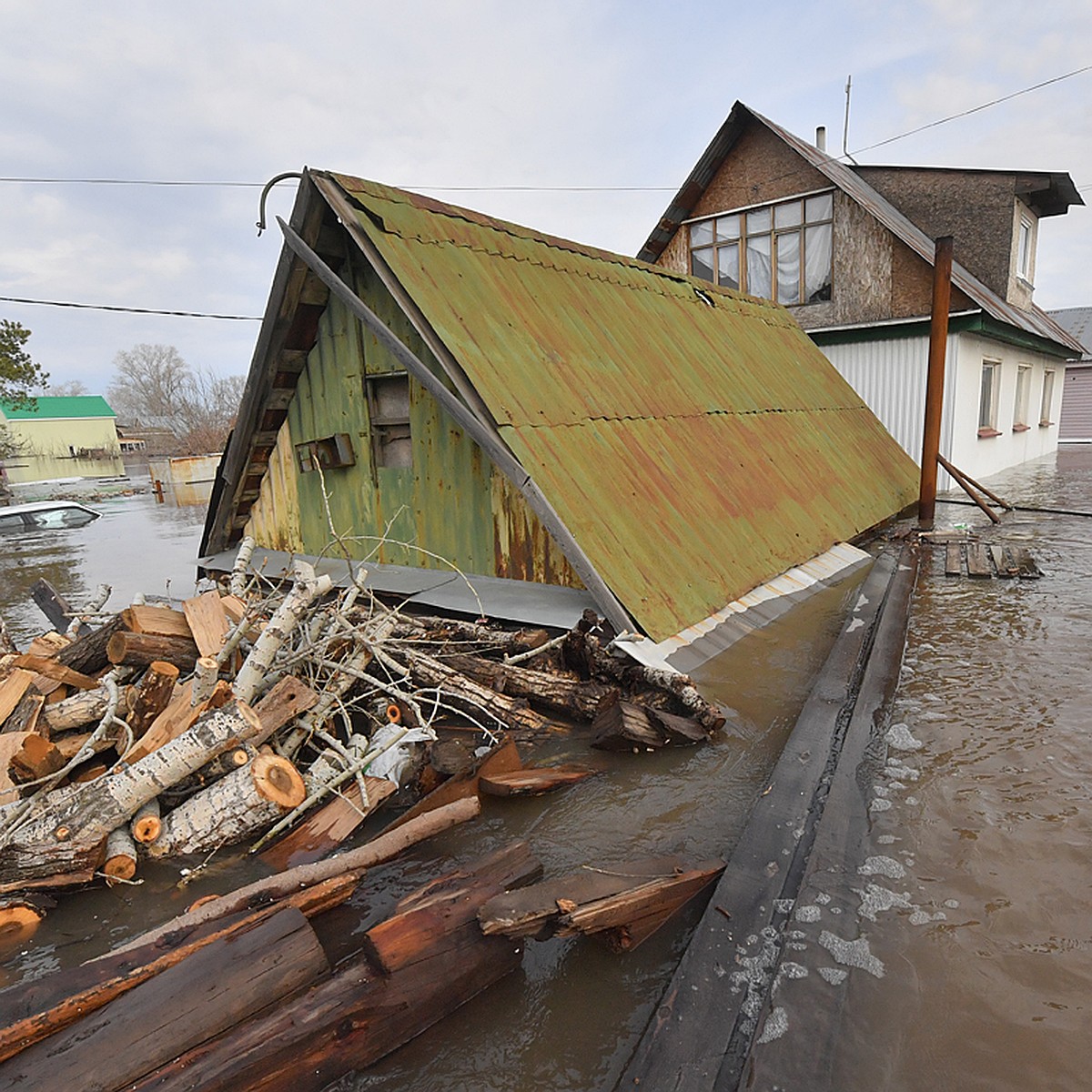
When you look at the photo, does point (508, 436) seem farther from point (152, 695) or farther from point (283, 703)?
point (152, 695)

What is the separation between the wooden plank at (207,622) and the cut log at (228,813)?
134 centimetres

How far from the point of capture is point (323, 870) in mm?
2641

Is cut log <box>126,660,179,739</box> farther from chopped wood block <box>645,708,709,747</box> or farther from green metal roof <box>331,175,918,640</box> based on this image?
chopped wood block <box>645,708,709,747</box>

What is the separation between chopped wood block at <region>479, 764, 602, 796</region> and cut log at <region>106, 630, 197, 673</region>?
2.23 metres

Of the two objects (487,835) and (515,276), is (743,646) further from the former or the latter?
(515,276)

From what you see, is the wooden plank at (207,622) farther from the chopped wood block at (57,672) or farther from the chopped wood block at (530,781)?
the chopped wood block at (530,781)

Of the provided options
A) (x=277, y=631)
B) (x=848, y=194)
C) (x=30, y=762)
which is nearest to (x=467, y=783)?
(x=277, y=631)

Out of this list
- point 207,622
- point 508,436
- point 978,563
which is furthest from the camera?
point 978,563

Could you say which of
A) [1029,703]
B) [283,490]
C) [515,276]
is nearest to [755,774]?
[1029,703]

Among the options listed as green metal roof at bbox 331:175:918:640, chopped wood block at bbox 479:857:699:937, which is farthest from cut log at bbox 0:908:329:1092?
green metal roof at bbox 331:175:918:640

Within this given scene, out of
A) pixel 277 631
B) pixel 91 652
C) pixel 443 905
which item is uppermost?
pixel 277 631

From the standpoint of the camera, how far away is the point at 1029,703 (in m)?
3.89

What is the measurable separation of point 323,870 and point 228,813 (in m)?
0.69

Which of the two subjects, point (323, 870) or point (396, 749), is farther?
point (396, 749)
